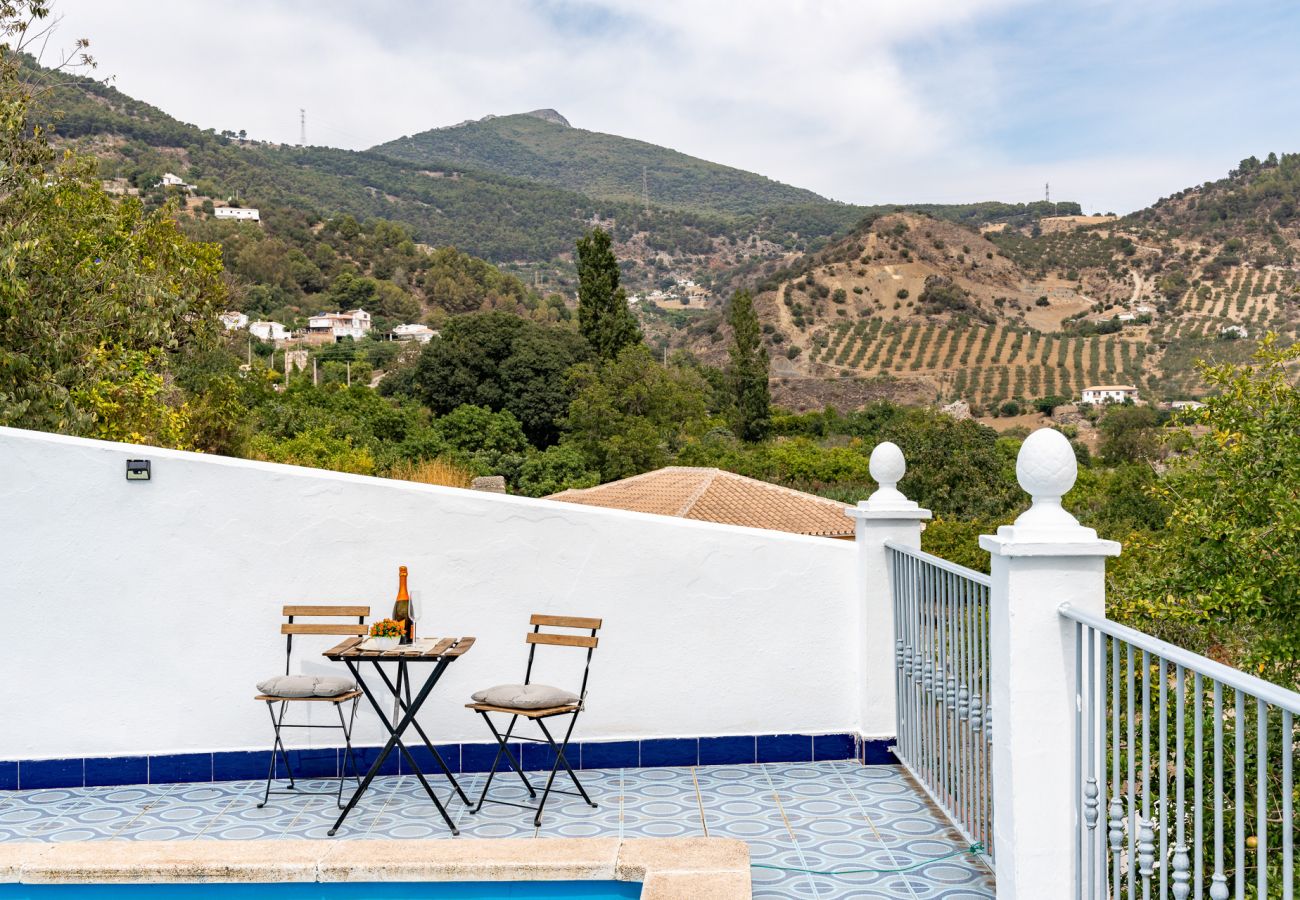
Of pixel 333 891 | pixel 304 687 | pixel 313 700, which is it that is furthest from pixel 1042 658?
pixel 313 700

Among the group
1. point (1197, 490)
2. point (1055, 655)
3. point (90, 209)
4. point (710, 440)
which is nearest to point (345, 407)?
point (710, 440)

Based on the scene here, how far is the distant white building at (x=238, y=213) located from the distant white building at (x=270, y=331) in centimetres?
722

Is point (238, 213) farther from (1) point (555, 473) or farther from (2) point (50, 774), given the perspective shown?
(2) point (50, 774)

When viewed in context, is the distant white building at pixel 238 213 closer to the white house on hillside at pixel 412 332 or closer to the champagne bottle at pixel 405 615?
the white house on hillside at pixel 412 332

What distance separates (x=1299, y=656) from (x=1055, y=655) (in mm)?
3132

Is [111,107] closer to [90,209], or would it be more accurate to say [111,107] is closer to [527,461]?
[527,461]

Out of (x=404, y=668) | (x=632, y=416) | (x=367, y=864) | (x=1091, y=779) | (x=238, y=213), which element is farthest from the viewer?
→ (x=238, y=213)

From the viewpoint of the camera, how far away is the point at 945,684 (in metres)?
3.84

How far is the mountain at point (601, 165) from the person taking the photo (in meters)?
92.7

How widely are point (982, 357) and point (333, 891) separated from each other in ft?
193

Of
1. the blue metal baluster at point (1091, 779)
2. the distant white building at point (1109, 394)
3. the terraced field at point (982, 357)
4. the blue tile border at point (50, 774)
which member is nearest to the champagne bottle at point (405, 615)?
the blue tile border at point (50, 774)

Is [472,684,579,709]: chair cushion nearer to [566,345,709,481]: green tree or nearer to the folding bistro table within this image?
the folding bistro table

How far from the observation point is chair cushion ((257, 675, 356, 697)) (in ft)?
13.5

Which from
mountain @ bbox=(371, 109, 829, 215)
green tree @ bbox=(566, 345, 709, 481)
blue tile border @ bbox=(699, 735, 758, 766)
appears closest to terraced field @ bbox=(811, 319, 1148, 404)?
green tree @ bbox=(566, 345, 709, 481)
